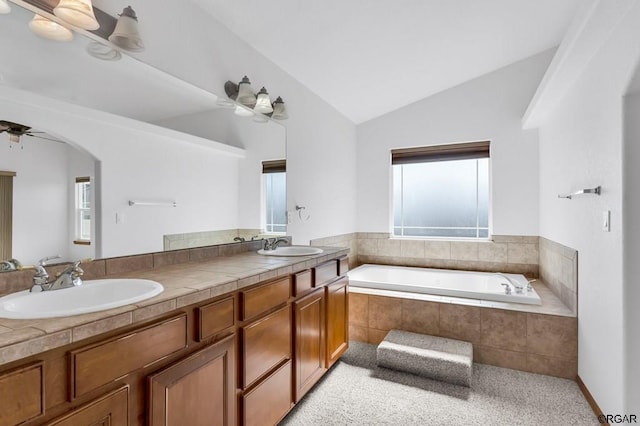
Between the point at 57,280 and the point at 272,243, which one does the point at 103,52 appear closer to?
the point at 57,280

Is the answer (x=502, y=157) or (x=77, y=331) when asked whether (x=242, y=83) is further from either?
(x=502, y=157)

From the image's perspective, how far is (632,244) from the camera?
1646mm

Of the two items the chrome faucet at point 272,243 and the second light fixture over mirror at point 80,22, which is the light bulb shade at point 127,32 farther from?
the chrome faucet at point 272,243

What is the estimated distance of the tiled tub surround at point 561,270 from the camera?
242 centimetres

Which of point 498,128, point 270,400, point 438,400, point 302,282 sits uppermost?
point 498,128

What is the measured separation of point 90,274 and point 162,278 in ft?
0.99

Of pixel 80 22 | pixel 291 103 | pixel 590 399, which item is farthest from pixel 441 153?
pixel 80 22

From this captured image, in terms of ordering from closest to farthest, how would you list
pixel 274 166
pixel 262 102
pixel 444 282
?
1. pixel 262 102
2. pixel 274 166
3. pixel 444 282

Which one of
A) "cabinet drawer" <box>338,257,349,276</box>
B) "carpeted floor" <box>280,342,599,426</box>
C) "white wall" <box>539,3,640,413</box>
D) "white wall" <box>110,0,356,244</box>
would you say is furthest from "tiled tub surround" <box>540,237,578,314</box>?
"white wall" <box>110,0,356,244</box>

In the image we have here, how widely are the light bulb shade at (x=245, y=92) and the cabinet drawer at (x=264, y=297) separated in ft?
4.22

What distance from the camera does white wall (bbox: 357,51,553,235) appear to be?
355 cm

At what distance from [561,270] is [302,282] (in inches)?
88.2

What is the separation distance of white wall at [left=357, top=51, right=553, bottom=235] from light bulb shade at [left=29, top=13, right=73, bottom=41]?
342cm

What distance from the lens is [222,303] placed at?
4.44 ft
